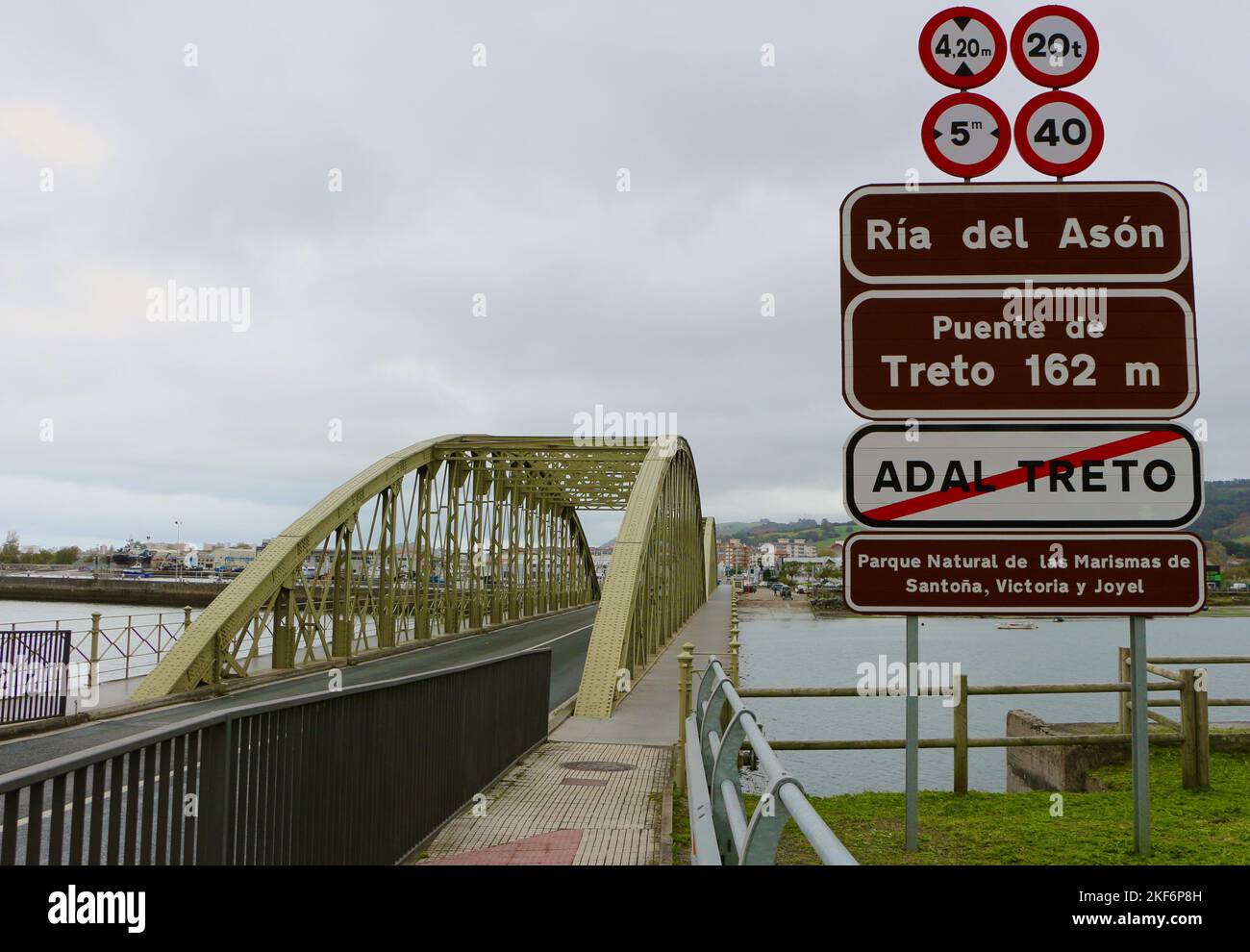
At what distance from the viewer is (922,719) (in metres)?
21.3

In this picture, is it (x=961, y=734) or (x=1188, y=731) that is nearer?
(x=1188, y=731)

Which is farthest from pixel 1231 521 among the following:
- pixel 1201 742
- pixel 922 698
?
pixel 1201 742

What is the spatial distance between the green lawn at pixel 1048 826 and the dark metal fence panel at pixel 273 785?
2228 mm

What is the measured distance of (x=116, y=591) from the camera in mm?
74812

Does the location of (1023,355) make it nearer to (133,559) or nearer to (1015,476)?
(1015,476)

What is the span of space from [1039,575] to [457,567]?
102ft

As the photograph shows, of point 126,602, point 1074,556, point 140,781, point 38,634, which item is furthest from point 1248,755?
point 126,602

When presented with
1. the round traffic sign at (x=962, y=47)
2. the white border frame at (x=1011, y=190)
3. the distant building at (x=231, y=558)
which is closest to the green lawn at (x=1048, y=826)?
the white border frame at (x=1011, y=190)

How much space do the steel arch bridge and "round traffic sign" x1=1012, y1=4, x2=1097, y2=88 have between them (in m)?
12.1

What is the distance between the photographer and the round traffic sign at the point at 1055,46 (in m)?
5.15

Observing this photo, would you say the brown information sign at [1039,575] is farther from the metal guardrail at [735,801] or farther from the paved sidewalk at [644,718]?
the paved sidewalk at [644,718]

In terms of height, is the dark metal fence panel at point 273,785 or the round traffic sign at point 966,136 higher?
the round traffic sign at point 966,136
